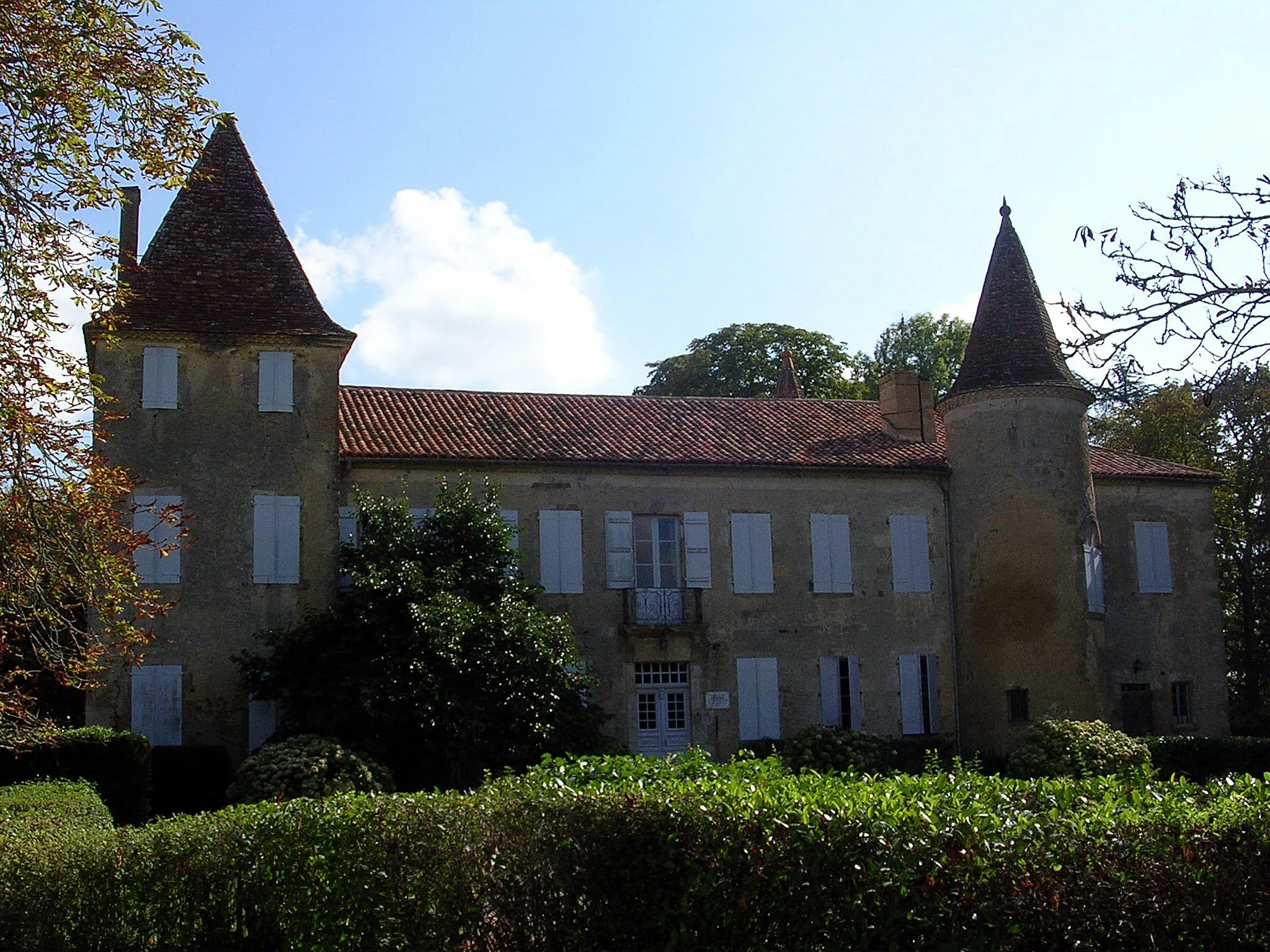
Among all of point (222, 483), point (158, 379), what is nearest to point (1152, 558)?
point (222, 483)

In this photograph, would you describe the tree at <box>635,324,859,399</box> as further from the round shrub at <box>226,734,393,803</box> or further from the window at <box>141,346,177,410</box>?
the round shrub at <box>226,734,393,803</box>

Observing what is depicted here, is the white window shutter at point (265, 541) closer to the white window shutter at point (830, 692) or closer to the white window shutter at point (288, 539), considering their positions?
the white window shutter at point (288, 539)

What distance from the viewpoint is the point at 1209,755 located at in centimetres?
2142

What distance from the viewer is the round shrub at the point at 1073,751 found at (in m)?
20.0

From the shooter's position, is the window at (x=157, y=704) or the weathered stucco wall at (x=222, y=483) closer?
the window at (x=157, y=704)

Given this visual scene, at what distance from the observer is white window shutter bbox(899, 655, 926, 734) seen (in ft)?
76.5

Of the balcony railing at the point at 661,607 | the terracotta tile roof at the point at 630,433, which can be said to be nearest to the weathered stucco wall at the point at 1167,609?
the terracotta tile roof at the point at 630,433

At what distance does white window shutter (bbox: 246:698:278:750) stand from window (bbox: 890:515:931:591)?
36.4 feet

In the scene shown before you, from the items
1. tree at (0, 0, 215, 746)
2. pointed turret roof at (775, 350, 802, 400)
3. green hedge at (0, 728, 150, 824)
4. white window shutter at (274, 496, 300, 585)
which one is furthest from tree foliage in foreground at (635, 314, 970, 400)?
tree at (0, 0, 215, 746)

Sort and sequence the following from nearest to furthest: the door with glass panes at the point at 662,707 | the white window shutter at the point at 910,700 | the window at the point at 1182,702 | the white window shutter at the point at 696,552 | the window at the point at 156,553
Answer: the window at the point at 156,553 < the door with glass panes at the point at 662,707 < the white window shutter at the point at 696,552 < the white window shutter at the point at 910,700 < the window at the point at 1182,702

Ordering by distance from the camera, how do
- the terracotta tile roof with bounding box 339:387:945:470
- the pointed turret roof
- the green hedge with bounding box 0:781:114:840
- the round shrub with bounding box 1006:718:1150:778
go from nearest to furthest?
the green hedge with bounding box 0:781:114:840 → the round shrub with bounding box 1006:718:1150:778 → the terracotta tile roof with bounding box 339:387:945:470 → the pointed turret roof

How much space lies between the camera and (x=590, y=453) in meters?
22.8

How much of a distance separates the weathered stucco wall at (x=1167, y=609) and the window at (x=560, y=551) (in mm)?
10187

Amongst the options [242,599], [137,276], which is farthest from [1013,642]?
[137,276]
